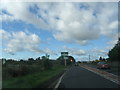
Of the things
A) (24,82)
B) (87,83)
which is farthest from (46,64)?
(24,82)

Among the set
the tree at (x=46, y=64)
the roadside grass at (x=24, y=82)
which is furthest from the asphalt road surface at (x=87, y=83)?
the tree at (x=46, y=64)

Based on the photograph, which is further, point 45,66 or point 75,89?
point 45,66

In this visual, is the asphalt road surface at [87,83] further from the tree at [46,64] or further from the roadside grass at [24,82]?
the tree at [46,64]

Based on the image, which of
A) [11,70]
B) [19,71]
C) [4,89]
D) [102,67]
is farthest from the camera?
[102,67]

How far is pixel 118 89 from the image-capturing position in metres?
13.0

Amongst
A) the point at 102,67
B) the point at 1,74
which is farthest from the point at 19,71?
the point at 102,67

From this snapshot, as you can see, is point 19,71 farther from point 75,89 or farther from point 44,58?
point 44,58

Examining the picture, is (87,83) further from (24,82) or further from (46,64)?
(46,64)

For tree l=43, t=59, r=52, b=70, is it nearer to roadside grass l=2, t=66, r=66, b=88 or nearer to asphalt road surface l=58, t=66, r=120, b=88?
asphalt road surface l=58, t=66, r=120, b=88

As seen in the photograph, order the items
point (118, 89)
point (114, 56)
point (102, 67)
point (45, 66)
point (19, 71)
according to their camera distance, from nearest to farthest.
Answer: point (118, 89) < point (19, 71) < point (45, 66) < point (102, 67) < point (114, 56)

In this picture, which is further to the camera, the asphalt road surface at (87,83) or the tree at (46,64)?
the tree at (46,64)

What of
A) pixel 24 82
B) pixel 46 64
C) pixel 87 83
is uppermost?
pixel 46 64

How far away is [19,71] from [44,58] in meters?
20.0

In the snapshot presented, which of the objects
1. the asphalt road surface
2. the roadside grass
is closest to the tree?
the asphalt road surface
